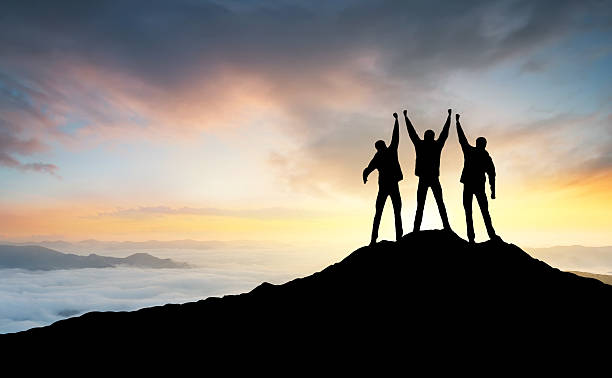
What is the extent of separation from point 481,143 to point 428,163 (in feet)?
7.49

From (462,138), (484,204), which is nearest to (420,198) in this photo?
(484,204)

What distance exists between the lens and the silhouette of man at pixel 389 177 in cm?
1422

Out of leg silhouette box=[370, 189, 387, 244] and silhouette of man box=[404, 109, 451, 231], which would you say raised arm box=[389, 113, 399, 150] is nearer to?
silhouette of man box=[404, 109, 451, 231]

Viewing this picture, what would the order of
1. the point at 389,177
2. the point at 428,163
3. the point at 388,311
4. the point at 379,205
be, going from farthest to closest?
the point at 379,205 < the point at 389,177 < the point at 428,163 < the point at 388,311

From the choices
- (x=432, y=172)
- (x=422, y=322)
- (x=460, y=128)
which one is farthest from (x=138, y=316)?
(x=460, y=128)

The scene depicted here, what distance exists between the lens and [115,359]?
11.7m

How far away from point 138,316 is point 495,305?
1302 centimetres

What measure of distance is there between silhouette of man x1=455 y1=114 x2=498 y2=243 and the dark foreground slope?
873 millimetres

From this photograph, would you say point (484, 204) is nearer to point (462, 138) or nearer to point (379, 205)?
point (462, 138)

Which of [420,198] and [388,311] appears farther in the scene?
[420,198]

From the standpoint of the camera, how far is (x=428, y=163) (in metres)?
13.7

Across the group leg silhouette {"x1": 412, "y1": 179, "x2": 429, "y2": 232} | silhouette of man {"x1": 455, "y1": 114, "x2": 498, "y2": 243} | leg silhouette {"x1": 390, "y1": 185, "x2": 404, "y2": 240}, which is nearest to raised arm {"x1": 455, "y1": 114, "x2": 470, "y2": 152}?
silhouette of man {"x1": 455, "y1": 114, "x2": 498, "y2": 243}

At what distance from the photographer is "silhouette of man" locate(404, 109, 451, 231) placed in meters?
13.7

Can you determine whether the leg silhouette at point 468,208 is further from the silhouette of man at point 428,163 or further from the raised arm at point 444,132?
the raised arm at point 444,132
